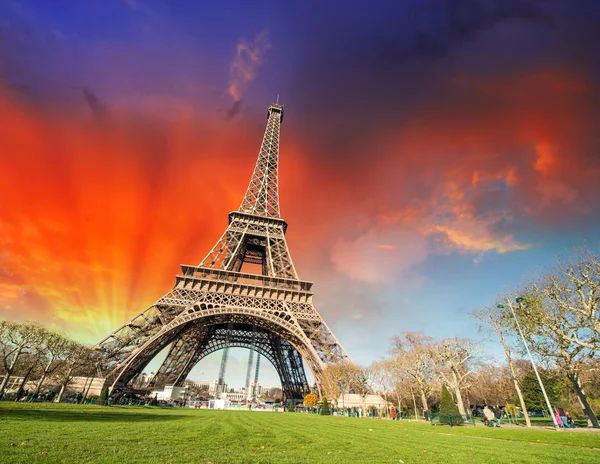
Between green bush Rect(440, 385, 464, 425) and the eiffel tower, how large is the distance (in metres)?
11.3

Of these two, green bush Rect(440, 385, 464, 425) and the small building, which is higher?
the small building

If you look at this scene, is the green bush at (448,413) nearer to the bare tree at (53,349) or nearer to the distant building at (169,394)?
the distant building at (169,394)

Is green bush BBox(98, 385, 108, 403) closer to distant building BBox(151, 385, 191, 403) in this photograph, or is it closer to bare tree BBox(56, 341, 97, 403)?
bare tree BBox(56, 341, 97, 403)

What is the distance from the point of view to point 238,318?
118 feet

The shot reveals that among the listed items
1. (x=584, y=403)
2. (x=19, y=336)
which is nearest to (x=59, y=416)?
(x=19, y=336)

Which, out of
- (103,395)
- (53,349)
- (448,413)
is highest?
(53,349)

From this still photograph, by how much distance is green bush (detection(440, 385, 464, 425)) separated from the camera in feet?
72.9

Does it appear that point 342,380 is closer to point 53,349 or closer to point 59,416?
point 59,416

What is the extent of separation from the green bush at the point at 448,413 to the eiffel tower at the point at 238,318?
11.3m

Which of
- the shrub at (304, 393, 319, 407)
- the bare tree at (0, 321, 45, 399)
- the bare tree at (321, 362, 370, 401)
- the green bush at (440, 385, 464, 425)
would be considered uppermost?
the bare tree at (0, 321, 45, 399)

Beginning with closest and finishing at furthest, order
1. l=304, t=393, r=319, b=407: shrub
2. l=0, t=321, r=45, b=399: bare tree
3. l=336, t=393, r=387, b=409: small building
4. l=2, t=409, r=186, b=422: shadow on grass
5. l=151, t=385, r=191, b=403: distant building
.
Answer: l=2, t=409, r=186, b=422: shadow on grass < l=0, t=321, r=45, b=399: bare tree < l=336, t=393, r=387, b=409: small building < l=304, t=393, r=319, b=407: shrub < l=151, t=385, r=191, b=403: distant building

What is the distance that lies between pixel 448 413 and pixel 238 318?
927 inches

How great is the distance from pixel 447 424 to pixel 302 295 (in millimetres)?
19956

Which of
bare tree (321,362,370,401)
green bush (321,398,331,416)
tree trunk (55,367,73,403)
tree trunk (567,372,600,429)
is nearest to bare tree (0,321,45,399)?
tree trunk (55,367,73,403)
